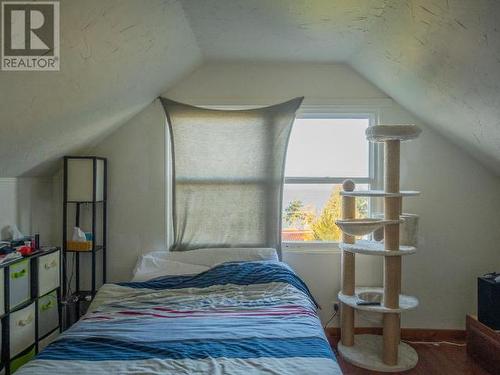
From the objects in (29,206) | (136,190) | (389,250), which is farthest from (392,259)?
(29,206)

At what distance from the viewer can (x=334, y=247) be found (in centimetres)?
300

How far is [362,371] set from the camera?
2391 mm

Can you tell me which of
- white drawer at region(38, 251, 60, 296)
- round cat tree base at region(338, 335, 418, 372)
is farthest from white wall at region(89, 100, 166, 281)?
round cat tree base at region(338, 335, 418, 372)

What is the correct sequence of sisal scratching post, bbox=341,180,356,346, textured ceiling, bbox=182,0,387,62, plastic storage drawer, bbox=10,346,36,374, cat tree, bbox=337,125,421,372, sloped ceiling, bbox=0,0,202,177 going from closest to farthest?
1. sloped ceiling, bbox=0,0,202,177
2. textured ceiling, bbox=182,0,387,62
3. plastic storage drawer, bbox=10,346,36,374
4. cat tree, bbox=337,125,421,372
5. sisal scratching post, bbox=341,180,356,346

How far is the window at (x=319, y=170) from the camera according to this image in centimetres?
306

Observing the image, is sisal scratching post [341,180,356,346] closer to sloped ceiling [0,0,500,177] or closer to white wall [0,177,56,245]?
sloped ceiling [0,0,500,177]

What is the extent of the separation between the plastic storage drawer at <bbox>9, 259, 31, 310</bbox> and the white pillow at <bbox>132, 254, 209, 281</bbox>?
2.31ft

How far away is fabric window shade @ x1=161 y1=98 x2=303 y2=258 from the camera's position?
2936 mm

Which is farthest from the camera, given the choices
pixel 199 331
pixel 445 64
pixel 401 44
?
pixel 401 44

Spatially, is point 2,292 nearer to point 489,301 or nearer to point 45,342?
point 45,342

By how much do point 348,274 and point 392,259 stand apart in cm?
38

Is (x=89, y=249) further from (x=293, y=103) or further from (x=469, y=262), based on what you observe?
(x=469, y=262)

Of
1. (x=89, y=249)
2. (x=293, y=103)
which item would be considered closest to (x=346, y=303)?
(x=293, y=103)

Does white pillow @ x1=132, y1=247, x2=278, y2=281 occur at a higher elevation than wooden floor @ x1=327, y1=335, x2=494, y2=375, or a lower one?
higher
